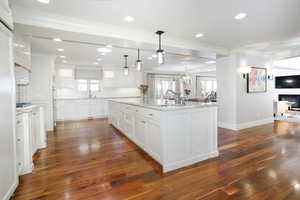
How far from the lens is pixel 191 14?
7.83ft

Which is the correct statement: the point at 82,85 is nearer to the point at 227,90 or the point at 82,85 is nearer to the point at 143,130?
the point at 143,130

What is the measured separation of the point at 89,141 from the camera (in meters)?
3.62

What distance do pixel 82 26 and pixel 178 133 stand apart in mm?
2472

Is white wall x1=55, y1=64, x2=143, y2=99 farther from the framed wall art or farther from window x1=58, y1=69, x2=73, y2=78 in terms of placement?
the framed wall art

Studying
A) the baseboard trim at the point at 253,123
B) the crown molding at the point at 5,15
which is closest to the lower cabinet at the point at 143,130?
the crown molding at the point at 5,15

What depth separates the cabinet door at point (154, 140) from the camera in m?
2.31

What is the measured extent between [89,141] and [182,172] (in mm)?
2459

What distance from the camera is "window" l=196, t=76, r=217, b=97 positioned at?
35.2 ft

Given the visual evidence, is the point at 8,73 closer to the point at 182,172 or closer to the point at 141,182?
the point at 141,182

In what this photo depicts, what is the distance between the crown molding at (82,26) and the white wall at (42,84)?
274 cm

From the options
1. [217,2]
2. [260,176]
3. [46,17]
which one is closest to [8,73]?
[46,17]

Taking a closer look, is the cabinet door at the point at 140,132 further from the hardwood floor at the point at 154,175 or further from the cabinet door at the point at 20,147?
the cabinet door at the point at 20,147

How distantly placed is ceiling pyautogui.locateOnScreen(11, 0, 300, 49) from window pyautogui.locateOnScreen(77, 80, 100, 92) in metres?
4.98

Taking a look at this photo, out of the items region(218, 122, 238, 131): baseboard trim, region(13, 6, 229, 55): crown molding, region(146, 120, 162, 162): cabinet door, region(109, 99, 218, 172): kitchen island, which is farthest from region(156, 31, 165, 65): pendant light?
region(218, 122, 238, 131): baseboard trim
